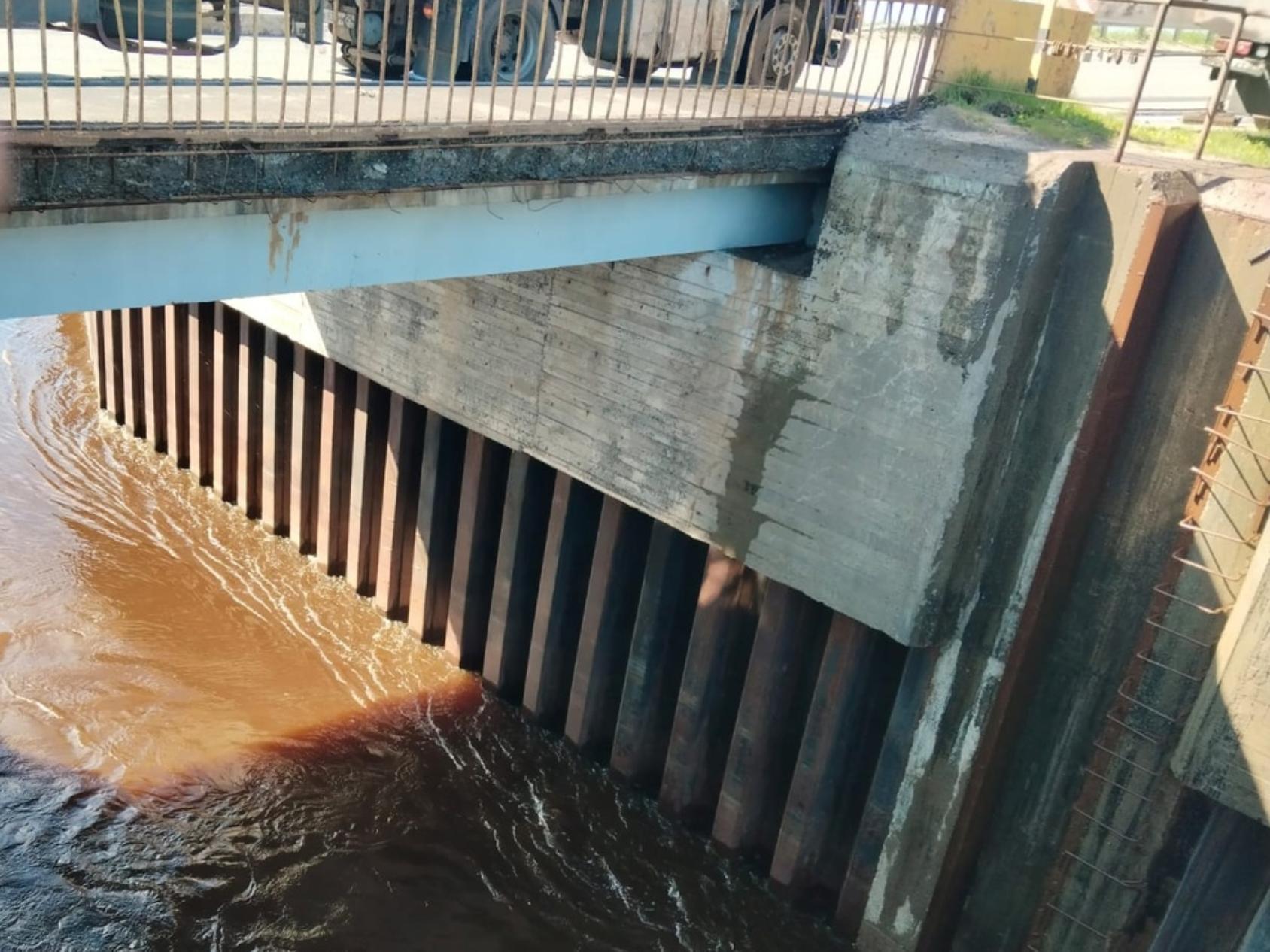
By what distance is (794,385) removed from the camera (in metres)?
8.35

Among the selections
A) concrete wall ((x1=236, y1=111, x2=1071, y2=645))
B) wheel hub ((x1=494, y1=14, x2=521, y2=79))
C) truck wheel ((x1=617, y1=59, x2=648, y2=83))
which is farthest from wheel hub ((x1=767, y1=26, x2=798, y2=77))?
concrete wall ((x1=236, y1=111, x2=1071, y2=645))

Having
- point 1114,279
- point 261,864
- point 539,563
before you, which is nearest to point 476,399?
point 539,563

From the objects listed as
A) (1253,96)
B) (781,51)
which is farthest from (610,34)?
(1253,96)

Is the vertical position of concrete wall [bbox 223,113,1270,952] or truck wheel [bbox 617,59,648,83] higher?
truck wheel [bbox 617,59,648,83]

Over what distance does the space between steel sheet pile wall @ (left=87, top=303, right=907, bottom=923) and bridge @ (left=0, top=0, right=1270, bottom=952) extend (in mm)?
43

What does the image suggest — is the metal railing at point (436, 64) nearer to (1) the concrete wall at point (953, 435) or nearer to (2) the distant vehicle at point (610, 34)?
(2) the distant vehicle at point (610, 34)

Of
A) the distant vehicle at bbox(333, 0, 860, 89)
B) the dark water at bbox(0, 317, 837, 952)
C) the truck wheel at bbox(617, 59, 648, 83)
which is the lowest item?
the dark water at bbox(0, 317, 837, 952)

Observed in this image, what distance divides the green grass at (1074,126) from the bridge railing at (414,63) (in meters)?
0.41

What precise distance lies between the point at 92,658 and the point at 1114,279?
9369mm

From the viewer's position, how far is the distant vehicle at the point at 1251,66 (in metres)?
8.95

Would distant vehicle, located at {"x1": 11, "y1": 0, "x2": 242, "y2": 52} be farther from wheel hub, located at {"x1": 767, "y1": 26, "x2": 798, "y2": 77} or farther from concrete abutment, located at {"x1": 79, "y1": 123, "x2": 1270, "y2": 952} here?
wheel hub, located at {"x1": 767, "y1": 26, "x2": 798, "y2": 77}

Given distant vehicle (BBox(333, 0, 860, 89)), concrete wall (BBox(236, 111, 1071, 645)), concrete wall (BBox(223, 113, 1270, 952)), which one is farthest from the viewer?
distant vehicle (BBox(333, 0, 860, 89))

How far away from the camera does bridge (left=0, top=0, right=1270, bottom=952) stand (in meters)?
6.59

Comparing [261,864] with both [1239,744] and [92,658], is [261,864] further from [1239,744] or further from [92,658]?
[1239,744]
